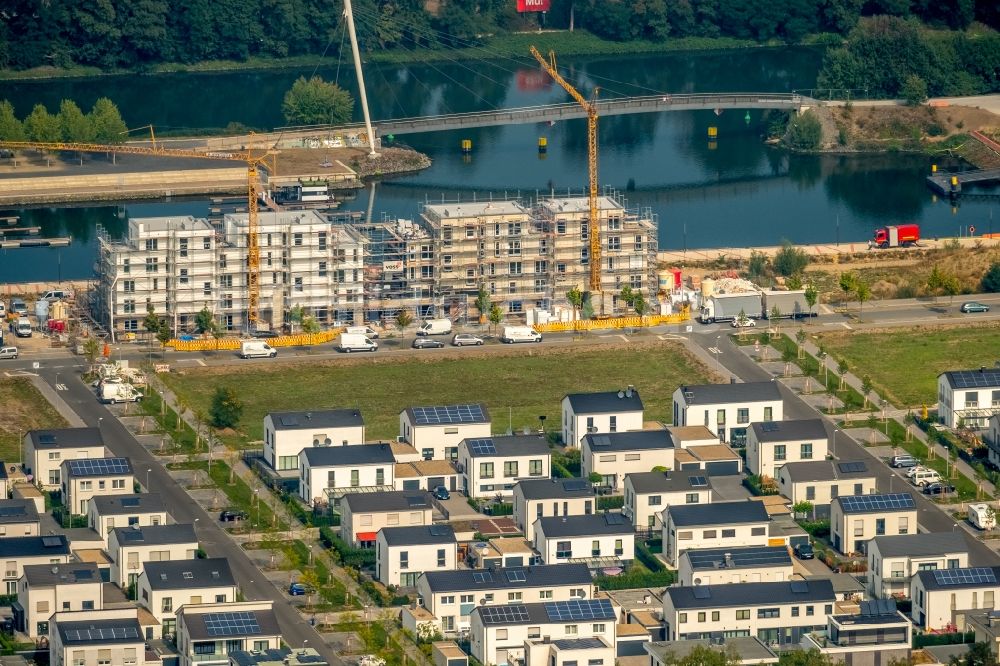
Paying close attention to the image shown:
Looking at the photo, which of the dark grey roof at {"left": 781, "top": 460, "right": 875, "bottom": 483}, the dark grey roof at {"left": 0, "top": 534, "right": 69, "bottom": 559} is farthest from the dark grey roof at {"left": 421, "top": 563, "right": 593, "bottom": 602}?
the dark grey roof at {"left": 781, "top": 460, "right": 875, "bottom": 483}

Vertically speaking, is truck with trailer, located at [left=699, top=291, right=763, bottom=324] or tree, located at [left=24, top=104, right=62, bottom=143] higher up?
tree, located at [left=24, top=104, right=62, bottom=143]

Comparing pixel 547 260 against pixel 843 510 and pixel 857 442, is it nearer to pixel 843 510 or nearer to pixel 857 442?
pixel 857 442

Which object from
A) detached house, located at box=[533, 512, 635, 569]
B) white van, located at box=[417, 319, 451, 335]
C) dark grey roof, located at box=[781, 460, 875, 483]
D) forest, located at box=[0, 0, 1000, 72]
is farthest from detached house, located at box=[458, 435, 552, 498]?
forest, located at box=[0, 0, 1000, 72]

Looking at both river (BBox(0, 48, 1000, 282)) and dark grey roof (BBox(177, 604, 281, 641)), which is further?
river (BBox(0, 48, 1000, 282))

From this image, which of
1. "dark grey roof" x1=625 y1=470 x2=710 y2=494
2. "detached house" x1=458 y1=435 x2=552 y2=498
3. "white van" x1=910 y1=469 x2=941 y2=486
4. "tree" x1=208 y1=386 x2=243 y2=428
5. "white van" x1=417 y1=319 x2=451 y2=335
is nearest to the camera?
"dark grey roof" x1=625 y1=470 x2=710 y2=494

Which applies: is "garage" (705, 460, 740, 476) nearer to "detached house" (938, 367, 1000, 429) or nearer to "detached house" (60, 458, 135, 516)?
"detached house" (938, 367, 1000, 429)

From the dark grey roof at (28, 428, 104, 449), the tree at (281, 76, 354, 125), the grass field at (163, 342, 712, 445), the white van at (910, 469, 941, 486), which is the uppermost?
the tree at (281, 76, 354, 125)

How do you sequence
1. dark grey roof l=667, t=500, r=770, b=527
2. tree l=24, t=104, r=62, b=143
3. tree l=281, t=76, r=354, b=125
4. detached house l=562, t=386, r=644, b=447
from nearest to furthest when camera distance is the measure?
dark grey roof l=667, t=500, r=770, b=527 < detached house l=562, t=386, r=644, b=447 < tree l=24, t=104, r=62, b=143 < tree l=281, t=76, r=354, b=125

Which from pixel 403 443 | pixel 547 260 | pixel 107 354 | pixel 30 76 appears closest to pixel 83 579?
pixel 403 443
